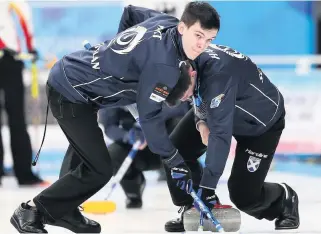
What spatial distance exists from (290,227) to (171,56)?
1.17 meters

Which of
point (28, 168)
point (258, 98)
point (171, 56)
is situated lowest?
point (28, 168)

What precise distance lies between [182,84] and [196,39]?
203 mm

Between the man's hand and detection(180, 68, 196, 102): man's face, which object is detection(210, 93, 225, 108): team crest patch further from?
the man's hand

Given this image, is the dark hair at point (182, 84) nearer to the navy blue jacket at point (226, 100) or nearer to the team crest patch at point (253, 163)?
the navy blue jacket at point (226, 100)

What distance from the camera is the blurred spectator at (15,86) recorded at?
19.1ft

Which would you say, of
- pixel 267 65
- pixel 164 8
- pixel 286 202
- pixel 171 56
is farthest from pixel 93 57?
pixel 267 65

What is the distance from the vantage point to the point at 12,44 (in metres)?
5.84

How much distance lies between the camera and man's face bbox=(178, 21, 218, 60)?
10.1 ft

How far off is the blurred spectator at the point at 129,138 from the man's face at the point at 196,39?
1.69 meters

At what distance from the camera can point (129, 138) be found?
491 centimetres

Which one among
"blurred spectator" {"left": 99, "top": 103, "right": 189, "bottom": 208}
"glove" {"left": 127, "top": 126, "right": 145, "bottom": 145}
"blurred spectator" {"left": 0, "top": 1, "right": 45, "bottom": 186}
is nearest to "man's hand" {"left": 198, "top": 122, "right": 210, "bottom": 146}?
"blurred spectator" {"left": 99, "top": 103, "right": 189, "bottom": 208}

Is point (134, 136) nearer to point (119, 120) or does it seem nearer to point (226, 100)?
point (119, 120)

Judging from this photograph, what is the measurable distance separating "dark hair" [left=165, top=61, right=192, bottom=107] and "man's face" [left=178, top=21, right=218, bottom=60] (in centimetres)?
6

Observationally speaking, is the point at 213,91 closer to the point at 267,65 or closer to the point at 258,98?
the point at 258,98
